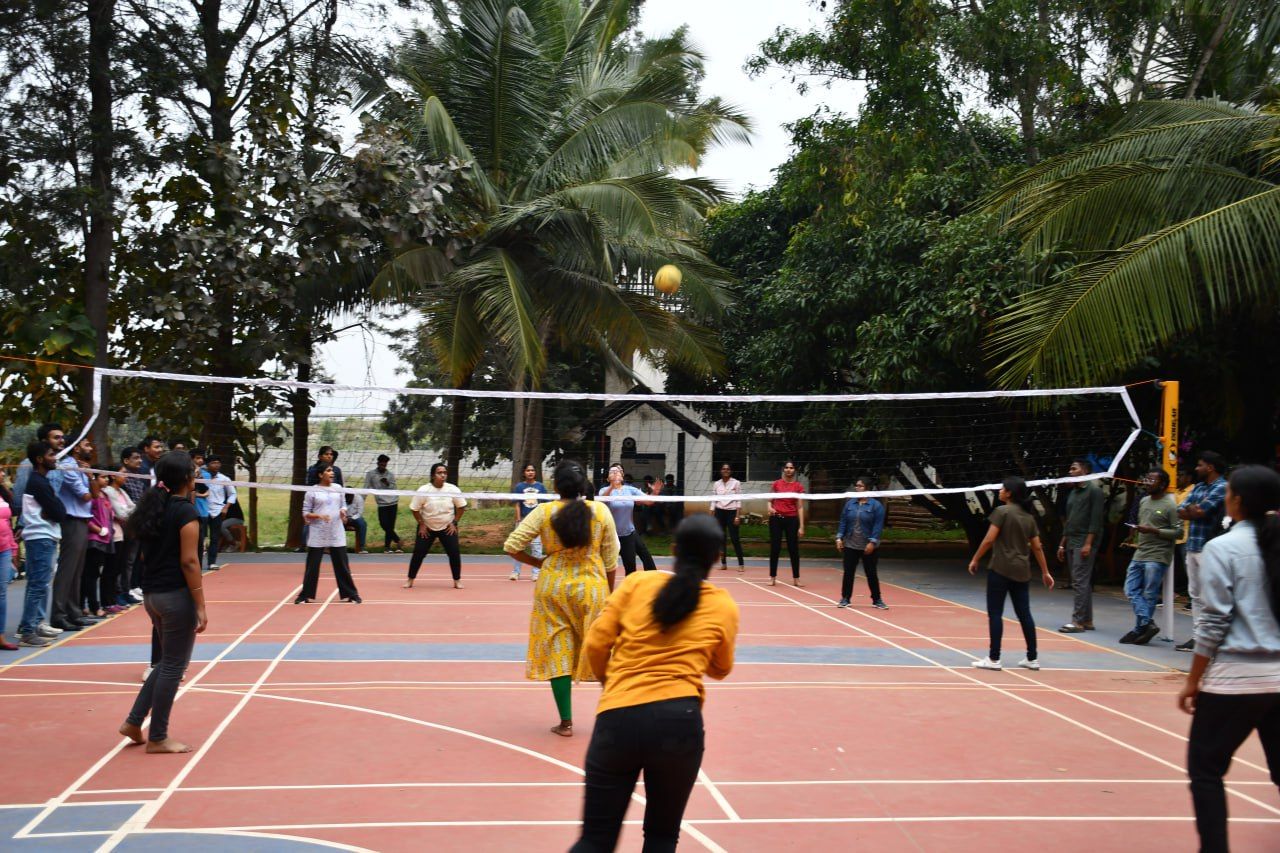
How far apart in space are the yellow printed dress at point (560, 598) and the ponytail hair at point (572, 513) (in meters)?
0.06

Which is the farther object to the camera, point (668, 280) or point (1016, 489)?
point (668, 280)

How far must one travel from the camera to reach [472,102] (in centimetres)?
1892

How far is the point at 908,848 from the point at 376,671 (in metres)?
5.21

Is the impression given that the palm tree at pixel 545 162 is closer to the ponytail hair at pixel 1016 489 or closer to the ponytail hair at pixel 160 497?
the ponytail hair at pixel 1016 489

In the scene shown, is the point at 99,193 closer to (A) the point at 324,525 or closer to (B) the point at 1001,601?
(A) the point at 324,525

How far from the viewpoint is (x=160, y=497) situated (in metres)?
6.55

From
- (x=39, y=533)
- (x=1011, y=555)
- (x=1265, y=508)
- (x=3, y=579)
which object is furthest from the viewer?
(x=39, y=533)

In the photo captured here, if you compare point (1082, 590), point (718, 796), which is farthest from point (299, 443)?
point (718, 796)

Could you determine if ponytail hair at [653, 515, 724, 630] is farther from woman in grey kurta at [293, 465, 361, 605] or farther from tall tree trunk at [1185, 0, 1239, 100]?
tall tree trunk at [1185, 0, 1239, 100]

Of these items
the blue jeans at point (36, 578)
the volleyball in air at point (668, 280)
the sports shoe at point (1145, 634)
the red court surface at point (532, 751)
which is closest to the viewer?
the red court surface at point (532, 751)

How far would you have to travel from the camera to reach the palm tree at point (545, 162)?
17922mm

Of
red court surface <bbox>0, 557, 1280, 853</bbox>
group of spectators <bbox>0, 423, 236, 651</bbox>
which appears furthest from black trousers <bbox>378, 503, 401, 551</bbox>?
red court surface <bbox>0, 557, 1280, 853</bbox>

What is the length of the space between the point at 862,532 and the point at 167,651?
828 cm

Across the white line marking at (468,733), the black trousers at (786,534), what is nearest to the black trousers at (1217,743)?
the white line marking at (468,733)
